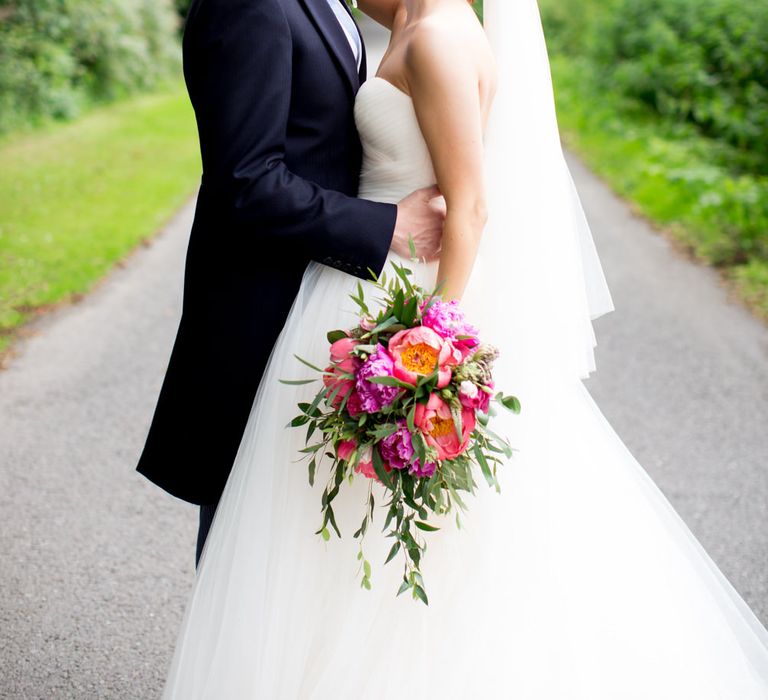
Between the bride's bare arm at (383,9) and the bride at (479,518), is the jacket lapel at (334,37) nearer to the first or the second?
the bride at (479,518)

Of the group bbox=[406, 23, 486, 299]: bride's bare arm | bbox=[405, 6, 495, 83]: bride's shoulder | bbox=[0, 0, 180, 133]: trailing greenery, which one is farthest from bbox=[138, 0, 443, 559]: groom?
bbox=[0, 0, 180, 133]: trailing greenery

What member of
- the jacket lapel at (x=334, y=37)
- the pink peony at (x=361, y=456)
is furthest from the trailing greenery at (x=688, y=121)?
the pink peony at (x=361, y=456)

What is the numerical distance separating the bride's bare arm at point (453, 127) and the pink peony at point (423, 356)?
0.31m

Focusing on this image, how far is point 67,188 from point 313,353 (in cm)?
928

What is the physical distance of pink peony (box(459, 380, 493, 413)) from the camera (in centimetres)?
176

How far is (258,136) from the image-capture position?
1947 millimetres

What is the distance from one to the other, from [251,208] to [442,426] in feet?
2.23

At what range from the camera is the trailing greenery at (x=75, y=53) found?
14898 mm

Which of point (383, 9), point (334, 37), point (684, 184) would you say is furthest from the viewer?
point (684, 184)

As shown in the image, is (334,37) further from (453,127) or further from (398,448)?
(398,448)

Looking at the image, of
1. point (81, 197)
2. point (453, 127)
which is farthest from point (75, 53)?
point (453, 127)

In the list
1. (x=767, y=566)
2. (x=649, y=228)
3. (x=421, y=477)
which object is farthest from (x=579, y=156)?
(x=421, y=477)

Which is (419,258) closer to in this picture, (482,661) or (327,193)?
(327,193)

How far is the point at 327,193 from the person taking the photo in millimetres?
2059
